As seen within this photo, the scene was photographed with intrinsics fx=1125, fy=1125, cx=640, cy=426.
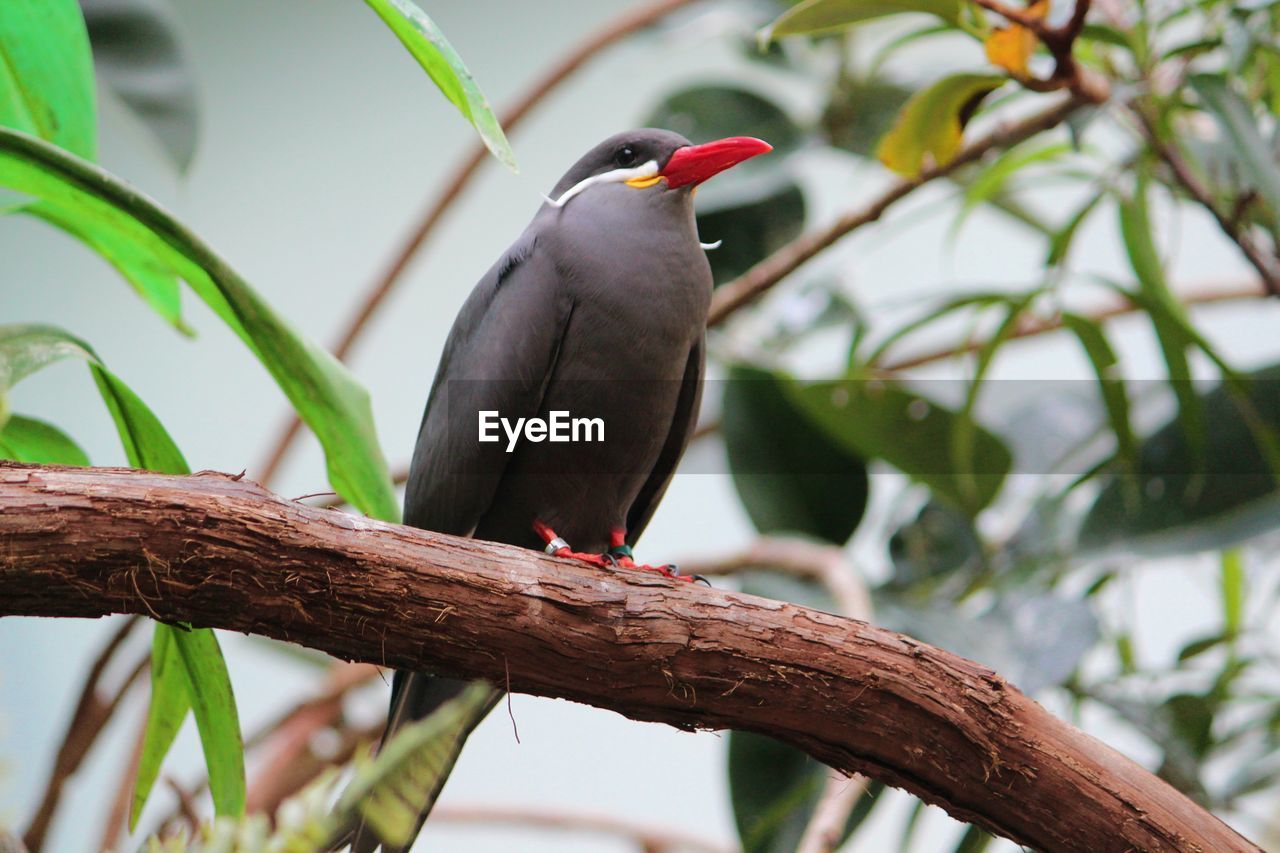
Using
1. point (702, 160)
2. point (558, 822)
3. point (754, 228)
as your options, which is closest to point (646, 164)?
point (702, 160)

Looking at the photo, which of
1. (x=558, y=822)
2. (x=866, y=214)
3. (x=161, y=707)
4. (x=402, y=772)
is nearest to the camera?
(x=402, y=772)

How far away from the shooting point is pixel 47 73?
54.9 inches

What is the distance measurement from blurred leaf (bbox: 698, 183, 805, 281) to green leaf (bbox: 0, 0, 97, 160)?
1.55 metres

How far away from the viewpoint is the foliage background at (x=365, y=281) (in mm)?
3240

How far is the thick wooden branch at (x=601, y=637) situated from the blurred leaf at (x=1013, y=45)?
1.02 m

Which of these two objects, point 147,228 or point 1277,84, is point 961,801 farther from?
point 1277,84

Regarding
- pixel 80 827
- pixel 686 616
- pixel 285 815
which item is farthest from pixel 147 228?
pixel 80 827

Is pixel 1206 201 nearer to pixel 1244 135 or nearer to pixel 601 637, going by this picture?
pixel 1244 135

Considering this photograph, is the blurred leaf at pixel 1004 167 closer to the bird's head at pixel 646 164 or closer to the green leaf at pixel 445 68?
the bird's head at pixel 646 164

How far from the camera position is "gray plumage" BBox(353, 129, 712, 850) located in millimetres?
1434

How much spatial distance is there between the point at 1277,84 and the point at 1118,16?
313mm

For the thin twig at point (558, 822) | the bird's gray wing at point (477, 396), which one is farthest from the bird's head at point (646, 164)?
the thin twig at point (558, 822)

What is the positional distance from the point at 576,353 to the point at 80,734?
1423 millimetres

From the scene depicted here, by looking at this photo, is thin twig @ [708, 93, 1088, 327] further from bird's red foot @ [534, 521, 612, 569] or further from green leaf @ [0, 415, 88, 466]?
green leaf @ [0, 415, 88, 466]
